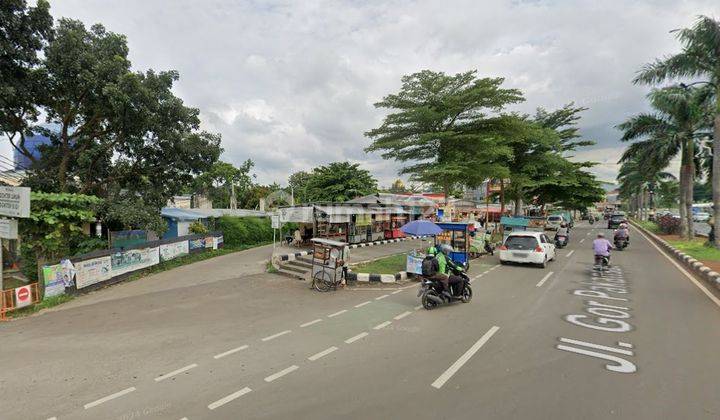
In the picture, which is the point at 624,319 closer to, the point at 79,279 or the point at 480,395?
the point at 480,395

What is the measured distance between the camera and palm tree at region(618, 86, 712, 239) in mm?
20953

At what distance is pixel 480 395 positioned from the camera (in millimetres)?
4277

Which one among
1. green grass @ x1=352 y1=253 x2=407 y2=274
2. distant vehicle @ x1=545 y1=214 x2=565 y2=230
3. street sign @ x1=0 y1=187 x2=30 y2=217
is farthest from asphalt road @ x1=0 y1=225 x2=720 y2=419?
distant vehicle @ x1=545 y1=214 x2=565 y2=230

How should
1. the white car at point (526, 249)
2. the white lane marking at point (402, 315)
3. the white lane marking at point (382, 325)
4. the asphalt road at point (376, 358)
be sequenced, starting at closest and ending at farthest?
the asphalt road at point (376, 358), the white lane marking at point (382, 325), the white lane marking at point (402, 315), the white car at point (526, 249)

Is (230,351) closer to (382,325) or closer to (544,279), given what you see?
(382,325)

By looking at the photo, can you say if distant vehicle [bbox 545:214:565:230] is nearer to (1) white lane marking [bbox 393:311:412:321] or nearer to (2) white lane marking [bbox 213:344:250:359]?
(1) white lane marking [bbox 393:311:412:321]

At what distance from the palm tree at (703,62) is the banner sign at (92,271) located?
91.4 feet

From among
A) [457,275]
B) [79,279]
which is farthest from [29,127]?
[457,275]

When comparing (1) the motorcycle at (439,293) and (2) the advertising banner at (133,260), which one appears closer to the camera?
(1) the motorcycle at (439,293)

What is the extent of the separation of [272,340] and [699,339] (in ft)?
26.0

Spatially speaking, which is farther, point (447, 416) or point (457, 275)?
point (457, 275)

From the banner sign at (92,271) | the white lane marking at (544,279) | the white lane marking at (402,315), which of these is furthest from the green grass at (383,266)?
the banner sign at (92,271)

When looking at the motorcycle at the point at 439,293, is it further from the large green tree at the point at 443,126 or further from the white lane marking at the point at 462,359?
the large green tree at the point at 443,126

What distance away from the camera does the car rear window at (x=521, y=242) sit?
14.1 meters
